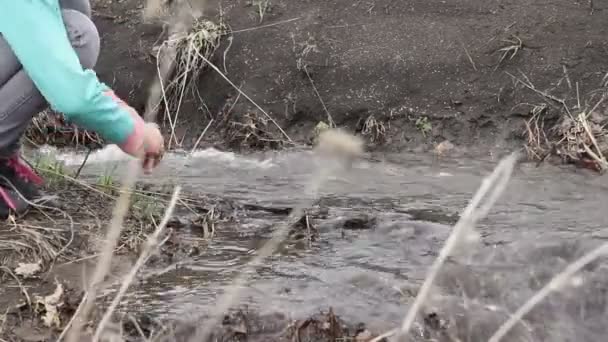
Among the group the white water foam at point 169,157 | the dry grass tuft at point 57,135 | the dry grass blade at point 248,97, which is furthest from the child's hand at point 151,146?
the dry grass tuft at point 57,135

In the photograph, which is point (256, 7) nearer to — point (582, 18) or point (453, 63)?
point (453, 63)

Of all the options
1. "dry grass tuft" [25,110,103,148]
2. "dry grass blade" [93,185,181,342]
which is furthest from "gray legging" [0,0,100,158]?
"dry grass tuft" [25,110,103,148]

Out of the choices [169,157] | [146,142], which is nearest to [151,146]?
[146,142]

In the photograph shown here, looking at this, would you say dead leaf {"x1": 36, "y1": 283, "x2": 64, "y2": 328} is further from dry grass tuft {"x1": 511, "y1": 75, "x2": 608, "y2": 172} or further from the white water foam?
dry grass tuft {"x1": 511, "y1": 75, "x2": 608, "y2": 172}

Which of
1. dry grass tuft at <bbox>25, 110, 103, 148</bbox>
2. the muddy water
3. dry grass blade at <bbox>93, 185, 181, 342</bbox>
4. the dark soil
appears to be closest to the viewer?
dry grass blade at <bbox>93, 185, 181, 342</bbox>

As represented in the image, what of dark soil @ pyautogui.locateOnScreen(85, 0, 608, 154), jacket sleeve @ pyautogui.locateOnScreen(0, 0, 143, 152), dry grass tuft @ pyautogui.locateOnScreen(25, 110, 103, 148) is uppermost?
jacket sleeve @ pyautogui.locateOnScreen(0, 0, 143, 152)

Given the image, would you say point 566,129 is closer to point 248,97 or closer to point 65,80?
point 248,97

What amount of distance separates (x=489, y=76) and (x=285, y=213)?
7.85 ft

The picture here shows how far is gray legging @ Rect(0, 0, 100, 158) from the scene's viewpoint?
218 cm

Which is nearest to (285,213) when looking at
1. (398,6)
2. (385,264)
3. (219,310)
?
(385,264)

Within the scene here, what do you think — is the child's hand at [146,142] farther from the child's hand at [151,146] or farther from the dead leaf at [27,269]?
the dead leaf at [27,269]

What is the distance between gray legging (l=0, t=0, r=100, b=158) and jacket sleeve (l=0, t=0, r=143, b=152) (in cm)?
41

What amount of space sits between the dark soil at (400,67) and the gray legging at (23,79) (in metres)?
2.62

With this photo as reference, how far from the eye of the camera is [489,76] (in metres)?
4.92
